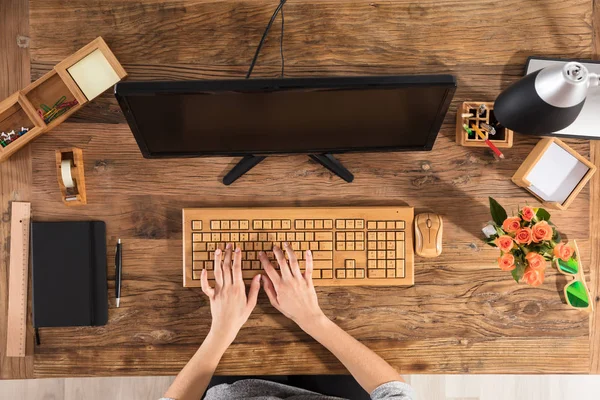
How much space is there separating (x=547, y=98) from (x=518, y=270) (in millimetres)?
418

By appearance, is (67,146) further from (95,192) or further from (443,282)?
(443,282)

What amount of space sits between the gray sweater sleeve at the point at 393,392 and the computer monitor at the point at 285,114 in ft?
1.81

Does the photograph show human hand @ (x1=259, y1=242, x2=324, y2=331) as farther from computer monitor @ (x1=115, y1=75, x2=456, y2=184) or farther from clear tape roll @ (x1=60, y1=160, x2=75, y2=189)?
clear tape roll @ (x1=60, y1=160, x2=75, y2=189)

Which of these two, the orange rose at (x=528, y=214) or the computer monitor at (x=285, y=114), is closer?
the computer monitor at (x=285, y=114)

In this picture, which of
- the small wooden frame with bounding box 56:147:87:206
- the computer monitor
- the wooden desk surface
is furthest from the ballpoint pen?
the computer monitor

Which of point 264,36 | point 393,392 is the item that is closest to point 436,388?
point 393,392

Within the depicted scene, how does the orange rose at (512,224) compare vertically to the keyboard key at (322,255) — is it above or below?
above

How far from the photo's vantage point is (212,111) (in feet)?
2.87

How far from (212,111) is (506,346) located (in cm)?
91

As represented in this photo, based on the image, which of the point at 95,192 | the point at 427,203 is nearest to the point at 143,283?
the point at 95,192

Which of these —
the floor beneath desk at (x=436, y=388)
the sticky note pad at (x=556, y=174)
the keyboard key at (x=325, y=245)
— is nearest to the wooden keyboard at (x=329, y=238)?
the keyboard key at (x=325, y=245)

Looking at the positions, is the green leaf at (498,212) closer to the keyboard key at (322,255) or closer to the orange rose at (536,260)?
the orange rose at (536,260)

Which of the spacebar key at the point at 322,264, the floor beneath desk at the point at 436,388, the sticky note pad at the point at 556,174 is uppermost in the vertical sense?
the sticky note pad at the point at 556,174

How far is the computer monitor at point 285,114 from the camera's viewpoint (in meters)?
0.79
